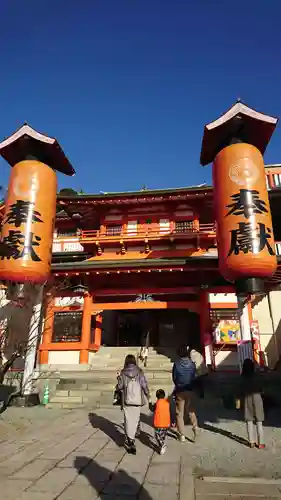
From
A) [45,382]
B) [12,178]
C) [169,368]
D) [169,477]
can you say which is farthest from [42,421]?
[12,178]

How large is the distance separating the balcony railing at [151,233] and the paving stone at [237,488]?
47.7ft

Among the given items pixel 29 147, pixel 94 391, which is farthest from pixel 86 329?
pixel 29 147

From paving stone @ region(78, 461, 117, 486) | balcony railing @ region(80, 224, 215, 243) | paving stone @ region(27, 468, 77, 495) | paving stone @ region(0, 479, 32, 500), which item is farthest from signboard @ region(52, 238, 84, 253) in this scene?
paving stone @ region(0, 479, 32, 500)

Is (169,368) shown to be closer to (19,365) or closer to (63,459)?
(19,365)

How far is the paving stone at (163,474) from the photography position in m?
4.60

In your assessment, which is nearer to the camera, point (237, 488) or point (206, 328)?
point (237, 488)

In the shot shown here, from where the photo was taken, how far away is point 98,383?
41.0ft

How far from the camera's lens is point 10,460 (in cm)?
554

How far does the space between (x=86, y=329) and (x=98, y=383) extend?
11.6 feet

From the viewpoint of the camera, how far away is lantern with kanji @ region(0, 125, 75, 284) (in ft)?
33.7

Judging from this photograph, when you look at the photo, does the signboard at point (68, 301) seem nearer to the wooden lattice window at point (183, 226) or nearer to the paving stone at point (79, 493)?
the wooden lattice window at point (183, 226)

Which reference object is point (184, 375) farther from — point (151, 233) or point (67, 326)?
point (151, 233)

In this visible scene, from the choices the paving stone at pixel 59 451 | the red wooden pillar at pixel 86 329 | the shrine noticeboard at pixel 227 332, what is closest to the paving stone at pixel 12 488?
the paving stone at pixel 59 451

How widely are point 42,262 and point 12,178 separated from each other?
3158 mm
